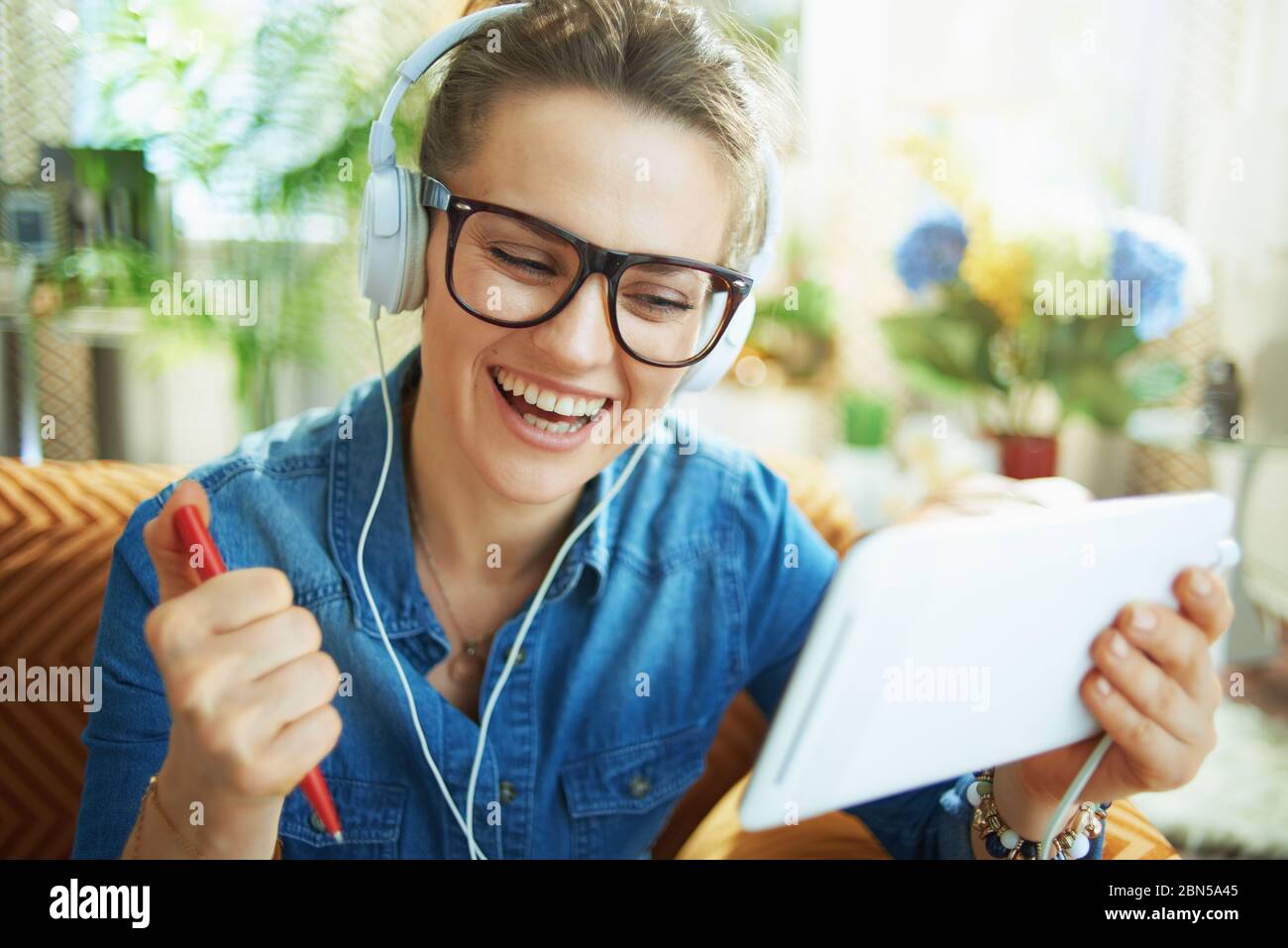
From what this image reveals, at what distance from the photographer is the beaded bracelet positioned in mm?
636

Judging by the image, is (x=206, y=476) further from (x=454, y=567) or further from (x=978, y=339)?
(x=978, y=339)

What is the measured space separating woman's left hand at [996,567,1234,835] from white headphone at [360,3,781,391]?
0.33 metres

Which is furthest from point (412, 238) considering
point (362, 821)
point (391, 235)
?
point (362, 821)

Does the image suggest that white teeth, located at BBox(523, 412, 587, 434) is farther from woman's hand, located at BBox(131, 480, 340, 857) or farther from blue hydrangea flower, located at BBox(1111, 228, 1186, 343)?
blue hydrangea flower, located at BBox(1111, 228, 1186, 343)

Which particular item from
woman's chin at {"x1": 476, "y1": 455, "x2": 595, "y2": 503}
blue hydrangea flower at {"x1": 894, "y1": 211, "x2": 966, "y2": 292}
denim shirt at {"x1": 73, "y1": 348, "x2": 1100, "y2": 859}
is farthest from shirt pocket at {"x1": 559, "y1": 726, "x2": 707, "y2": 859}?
blue hydrangea flower at {"x1": 894, "y1": 211, "x2": 966, "y2": 292}

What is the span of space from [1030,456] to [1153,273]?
34cm

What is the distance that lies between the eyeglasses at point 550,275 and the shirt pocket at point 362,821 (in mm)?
386

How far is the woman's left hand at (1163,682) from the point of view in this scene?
0.54 meters

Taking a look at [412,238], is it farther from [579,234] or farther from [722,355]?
[722,355]

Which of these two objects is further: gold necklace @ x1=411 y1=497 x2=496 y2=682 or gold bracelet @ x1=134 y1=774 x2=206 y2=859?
gold necklace @ x1=411 y1=497 x2=496 y2=682

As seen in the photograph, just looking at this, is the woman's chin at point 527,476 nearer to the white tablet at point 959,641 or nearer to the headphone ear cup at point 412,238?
the headphone ear cup at point 412,238

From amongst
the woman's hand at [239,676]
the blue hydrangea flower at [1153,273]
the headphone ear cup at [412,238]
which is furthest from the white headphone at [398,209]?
the blue hydrangea flower at [1153,273]
